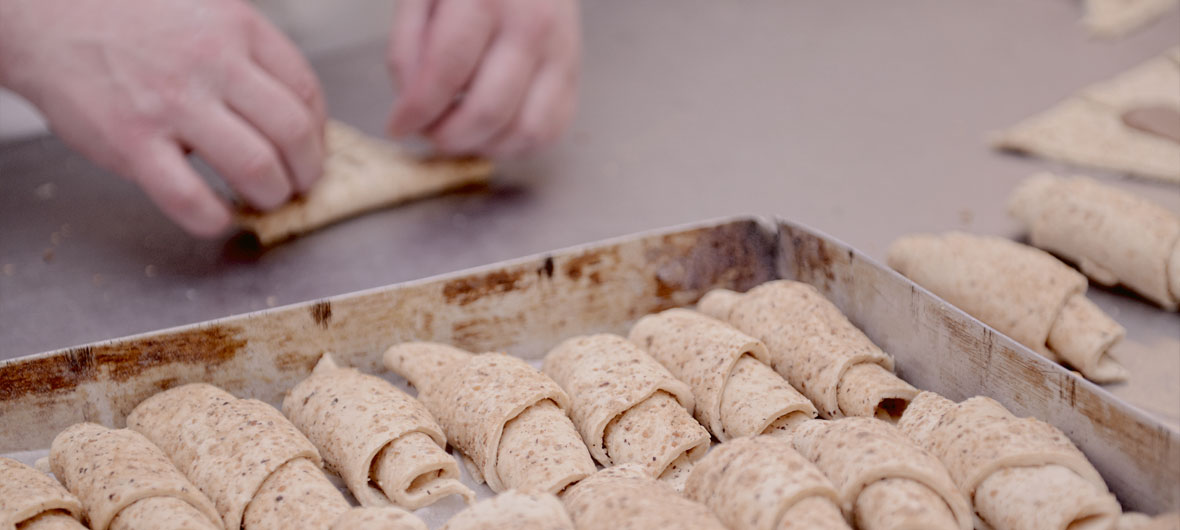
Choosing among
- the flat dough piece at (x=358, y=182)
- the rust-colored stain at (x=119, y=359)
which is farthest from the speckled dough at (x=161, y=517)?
the flat dough piece at (x=358, y=182)

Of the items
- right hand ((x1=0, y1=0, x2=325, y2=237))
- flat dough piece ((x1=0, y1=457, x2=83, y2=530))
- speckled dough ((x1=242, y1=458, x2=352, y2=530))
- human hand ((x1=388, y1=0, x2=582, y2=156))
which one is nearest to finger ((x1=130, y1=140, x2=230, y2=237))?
right hand ((x1=0, y1=0, x2=325, y2=237))

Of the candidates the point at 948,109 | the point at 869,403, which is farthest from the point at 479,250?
the point at 948,109

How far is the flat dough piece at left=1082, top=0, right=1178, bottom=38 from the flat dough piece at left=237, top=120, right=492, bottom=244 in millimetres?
2746

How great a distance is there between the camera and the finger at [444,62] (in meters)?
2.84

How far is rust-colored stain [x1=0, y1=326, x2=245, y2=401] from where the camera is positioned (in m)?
1.82

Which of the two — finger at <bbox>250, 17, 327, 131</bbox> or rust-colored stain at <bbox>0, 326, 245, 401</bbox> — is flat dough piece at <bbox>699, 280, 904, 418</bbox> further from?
finger at <bbox>250, 17, 327, 131</bbox>

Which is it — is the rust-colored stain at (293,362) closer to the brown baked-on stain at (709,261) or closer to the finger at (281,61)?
the brown baked-on stain at (709,261)

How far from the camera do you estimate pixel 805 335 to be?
1966mm

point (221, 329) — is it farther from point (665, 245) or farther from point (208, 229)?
point (665, 245)

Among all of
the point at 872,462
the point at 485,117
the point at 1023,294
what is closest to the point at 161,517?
the point at 872,462

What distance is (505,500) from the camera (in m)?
1.49

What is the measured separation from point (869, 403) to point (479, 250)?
1.35m

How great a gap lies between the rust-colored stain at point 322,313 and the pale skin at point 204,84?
0.78m

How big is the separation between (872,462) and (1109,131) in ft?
7.14
